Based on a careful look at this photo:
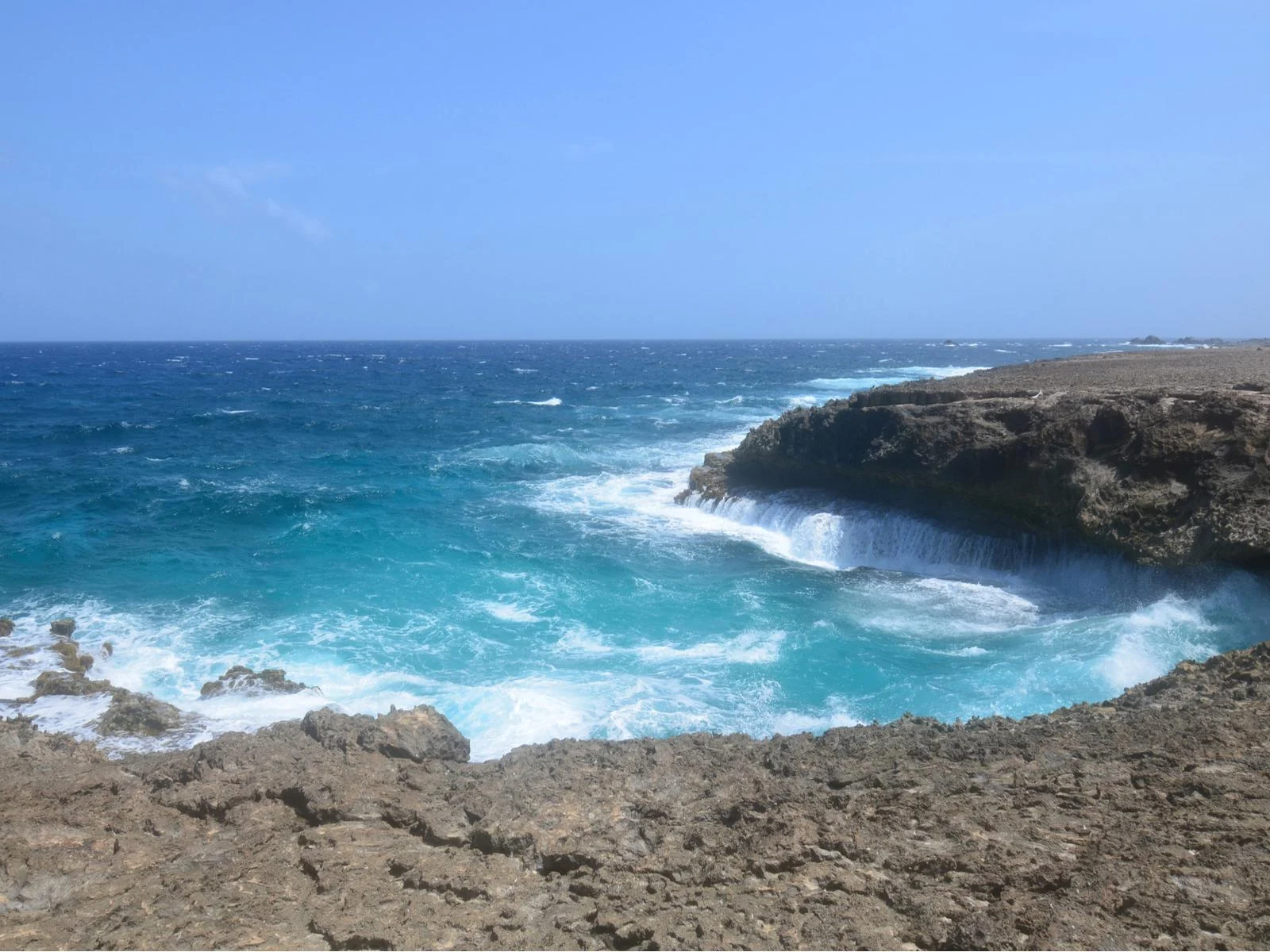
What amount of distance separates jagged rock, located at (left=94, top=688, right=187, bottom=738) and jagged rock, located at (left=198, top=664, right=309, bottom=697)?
1.28 meters

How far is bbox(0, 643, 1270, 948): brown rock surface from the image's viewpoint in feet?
15.6

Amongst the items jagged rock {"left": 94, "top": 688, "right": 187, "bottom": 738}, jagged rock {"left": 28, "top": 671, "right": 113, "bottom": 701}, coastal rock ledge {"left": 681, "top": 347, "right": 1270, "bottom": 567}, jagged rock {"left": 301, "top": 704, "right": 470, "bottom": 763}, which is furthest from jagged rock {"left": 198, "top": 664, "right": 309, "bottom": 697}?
coastal rock ledge {"left": 681, "top": 347, "right": 1270, "bottom": 567}

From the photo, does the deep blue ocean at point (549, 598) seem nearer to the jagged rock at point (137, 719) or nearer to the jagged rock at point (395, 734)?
the jagged rock at point (137, 719)

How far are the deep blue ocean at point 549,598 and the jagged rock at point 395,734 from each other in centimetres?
→ 255

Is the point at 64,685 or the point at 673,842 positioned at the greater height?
the point at 673,842

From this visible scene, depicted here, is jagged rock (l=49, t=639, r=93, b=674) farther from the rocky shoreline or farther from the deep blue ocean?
the rocky shoreline

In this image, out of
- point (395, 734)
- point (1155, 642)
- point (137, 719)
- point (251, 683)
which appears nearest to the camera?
point (395, 734)

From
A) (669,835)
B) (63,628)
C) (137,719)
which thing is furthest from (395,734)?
(63,628)

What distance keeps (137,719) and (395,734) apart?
496cm

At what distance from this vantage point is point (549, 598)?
17312mm

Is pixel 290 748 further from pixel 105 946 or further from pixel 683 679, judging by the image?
pixel 683 679

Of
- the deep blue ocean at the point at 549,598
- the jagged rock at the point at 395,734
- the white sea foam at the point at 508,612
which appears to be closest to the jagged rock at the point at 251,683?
the deep blue ocean at the point at 549,598

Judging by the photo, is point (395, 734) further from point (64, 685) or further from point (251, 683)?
point (64, 685)

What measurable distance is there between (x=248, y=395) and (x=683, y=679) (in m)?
58.3
